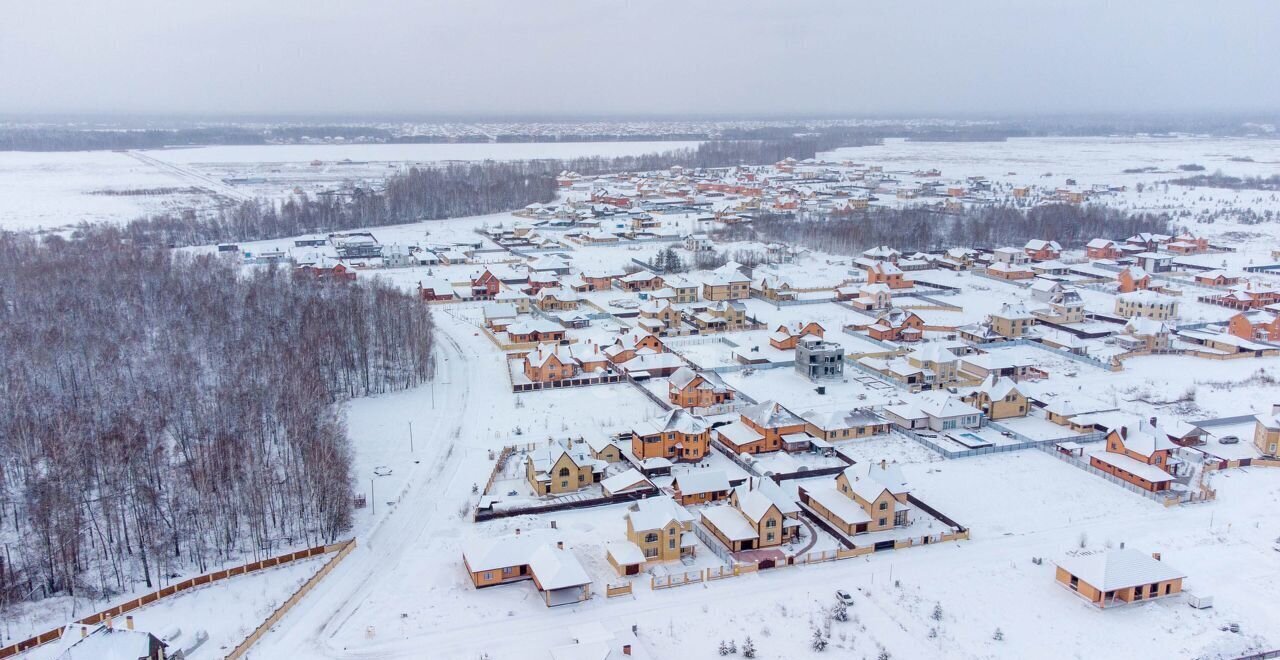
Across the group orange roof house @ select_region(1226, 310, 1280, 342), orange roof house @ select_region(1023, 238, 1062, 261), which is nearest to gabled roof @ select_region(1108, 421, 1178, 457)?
orange roof house @ select_region(1226, 310, 1280, 342)

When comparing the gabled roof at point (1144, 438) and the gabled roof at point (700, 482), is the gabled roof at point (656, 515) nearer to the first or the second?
the gabled roof at point (700, 482)

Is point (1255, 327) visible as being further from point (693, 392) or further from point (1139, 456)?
point (693, 392)

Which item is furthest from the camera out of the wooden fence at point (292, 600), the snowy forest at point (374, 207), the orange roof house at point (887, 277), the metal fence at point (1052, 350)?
the snowy forest at point (374, 207)

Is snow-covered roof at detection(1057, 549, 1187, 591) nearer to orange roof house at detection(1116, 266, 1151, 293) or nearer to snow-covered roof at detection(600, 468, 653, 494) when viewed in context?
snow-covered roof at detection(600, 468, 653, 494)

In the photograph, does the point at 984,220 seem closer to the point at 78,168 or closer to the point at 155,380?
the point at 155,380

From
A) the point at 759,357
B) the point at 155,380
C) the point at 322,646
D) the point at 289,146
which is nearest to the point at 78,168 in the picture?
the point at 289,146

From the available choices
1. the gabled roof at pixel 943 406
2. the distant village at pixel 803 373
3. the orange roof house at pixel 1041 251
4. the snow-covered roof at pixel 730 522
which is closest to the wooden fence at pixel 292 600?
the distant village at pixel 803 373

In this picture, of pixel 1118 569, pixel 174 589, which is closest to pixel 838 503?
pixel 1118 569
